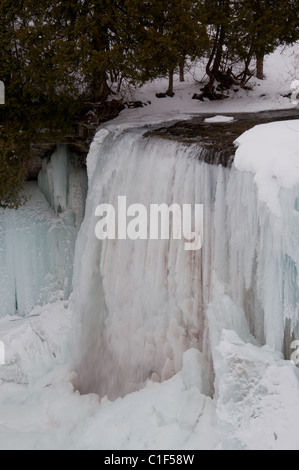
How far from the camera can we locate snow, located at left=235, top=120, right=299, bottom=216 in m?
4.83

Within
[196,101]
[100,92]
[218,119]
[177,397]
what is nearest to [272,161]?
[177,397]

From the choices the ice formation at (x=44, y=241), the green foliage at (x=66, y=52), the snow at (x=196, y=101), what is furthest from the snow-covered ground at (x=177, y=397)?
the snow at (x=196, y=101)

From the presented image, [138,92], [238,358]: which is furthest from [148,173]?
[138,92]

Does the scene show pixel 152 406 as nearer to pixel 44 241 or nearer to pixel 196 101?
pixel 44 241

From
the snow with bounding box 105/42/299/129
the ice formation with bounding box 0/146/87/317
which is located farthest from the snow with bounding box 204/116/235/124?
the ice formation with bounding box 0/146/87/317

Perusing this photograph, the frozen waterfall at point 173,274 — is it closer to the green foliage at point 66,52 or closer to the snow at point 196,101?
the green foliage at point 66,52

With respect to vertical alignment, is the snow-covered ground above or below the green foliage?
below

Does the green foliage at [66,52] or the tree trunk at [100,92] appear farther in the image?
the tree trunk at [100,92]

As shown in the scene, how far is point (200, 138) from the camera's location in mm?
7832

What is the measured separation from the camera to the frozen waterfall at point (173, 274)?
4.98 m

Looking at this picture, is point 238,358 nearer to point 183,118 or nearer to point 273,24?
point 183,118

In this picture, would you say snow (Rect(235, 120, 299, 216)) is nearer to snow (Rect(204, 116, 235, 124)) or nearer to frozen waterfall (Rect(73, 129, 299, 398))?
frozen waterfall (Rect(73, 129, 299, 398))

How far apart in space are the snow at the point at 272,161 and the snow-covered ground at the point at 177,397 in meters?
0.01

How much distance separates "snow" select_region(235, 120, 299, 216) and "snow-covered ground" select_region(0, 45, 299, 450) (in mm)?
11
